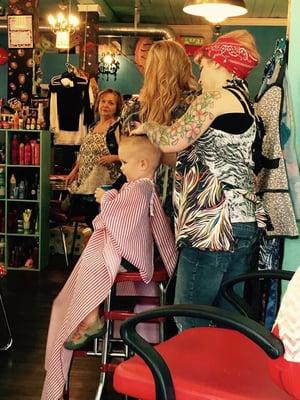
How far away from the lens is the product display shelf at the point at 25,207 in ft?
21.0

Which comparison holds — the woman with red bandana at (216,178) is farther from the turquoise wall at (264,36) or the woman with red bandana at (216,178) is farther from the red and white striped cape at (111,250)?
the turquoise wall at (264,36)

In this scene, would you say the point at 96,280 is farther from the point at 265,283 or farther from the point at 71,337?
the point at 265,283

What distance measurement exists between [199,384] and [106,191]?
1.36 meters

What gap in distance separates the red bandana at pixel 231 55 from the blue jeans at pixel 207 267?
23.4 inches

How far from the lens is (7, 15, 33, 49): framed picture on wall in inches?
287

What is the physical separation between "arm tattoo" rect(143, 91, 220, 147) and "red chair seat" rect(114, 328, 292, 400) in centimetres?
77

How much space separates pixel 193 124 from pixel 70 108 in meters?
5.89

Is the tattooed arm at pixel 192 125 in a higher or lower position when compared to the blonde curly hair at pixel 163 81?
lower

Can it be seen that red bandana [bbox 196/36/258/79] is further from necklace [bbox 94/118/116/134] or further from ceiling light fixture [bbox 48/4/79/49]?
ceiling light fixture [bbox 48/4/79/49]

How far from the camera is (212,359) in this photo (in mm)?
1709

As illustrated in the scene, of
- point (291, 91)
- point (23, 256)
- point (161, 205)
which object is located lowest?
point (23, 256)

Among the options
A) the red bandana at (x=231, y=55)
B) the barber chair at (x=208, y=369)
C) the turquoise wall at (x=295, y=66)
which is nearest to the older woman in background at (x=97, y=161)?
the turquoise wall at (x=295, y=66)

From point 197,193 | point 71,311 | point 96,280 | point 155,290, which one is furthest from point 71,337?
point 197,193

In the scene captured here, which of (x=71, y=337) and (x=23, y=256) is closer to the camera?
(x=71, y=337)
